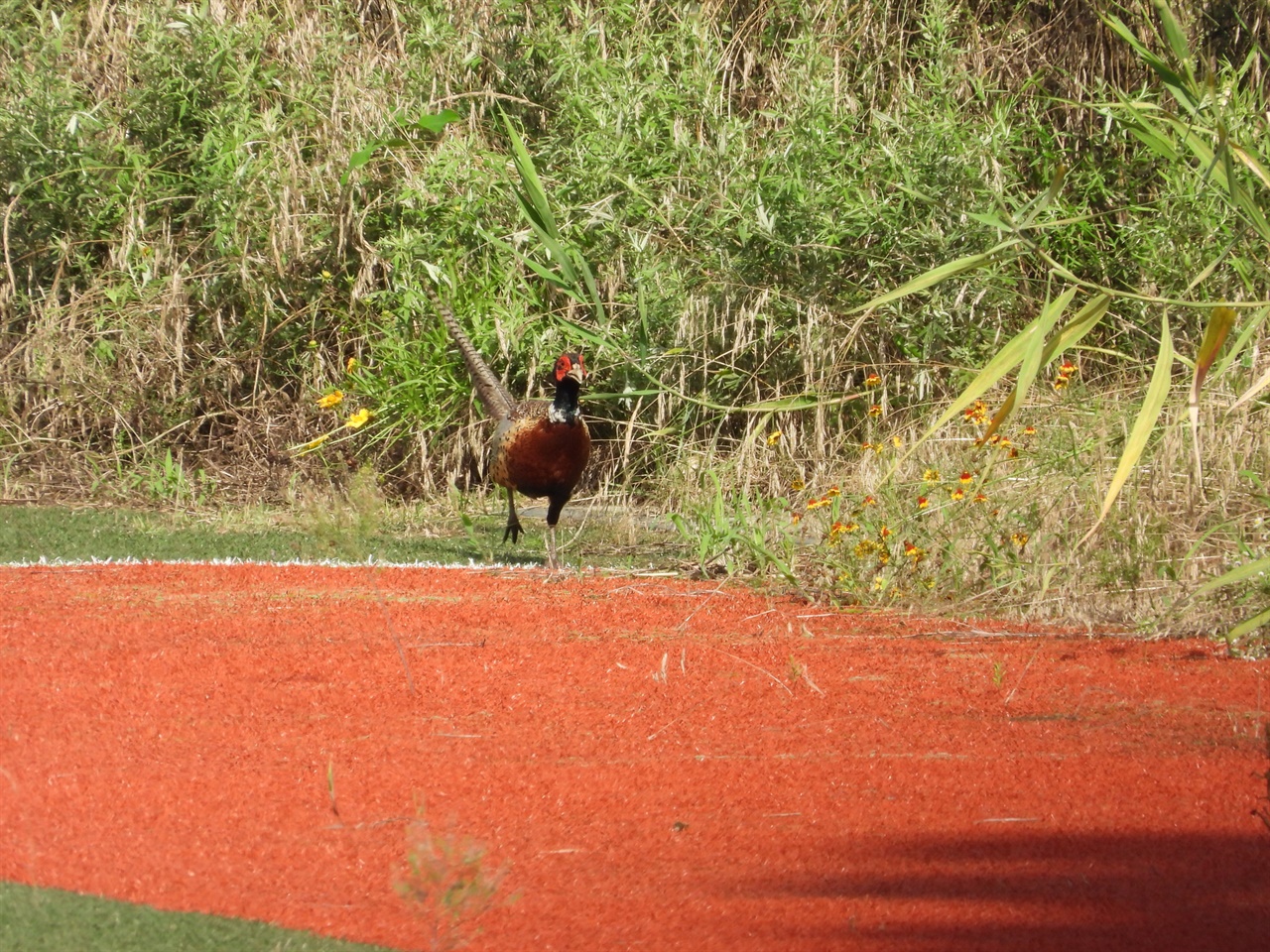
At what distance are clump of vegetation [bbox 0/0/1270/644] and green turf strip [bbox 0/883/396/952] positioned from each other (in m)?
3.90

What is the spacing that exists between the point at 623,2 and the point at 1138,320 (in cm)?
385

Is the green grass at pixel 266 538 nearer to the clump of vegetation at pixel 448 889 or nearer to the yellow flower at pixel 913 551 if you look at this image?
the yellow flower at pixel 913 551

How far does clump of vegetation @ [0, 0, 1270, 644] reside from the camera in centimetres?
729

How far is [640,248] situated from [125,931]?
22.1ft

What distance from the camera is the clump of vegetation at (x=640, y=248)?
729cm

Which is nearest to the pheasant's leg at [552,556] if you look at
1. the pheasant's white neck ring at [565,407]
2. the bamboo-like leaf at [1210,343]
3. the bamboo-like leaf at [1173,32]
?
the pheasant's white neck ring at [565,407]

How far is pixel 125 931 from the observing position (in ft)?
8.20

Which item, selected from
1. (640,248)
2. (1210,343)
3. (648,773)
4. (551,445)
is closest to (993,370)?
(1210,343)

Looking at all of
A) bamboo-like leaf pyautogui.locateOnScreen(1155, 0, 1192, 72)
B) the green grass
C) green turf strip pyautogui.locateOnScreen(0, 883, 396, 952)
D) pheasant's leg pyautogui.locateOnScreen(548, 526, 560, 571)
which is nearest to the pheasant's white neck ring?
pheasant's leg pyautogui.locateOnScreen(548, 526, 560, 571)

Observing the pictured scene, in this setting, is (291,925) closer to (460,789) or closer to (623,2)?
(460,789)

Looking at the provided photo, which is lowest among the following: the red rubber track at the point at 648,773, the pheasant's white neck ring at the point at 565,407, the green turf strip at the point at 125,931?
the red rubber track at the point at 648,773

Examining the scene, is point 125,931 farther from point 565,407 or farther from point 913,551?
point 565,407

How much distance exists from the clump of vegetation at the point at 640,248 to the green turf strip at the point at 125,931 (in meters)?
3.90

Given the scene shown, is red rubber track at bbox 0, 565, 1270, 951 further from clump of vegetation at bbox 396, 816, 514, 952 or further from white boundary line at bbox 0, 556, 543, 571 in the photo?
white boundary line at bbox 0, 556, 543, 571
